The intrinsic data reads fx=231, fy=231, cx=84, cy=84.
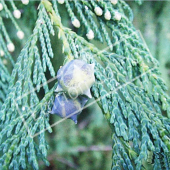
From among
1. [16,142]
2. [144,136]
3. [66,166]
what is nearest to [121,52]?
[144,136]

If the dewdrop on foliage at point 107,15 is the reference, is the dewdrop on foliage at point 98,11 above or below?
above

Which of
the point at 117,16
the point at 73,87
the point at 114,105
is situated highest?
the point at 117,16

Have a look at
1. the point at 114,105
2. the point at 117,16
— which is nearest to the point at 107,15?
the point at 117,16

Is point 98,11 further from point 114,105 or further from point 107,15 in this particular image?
point 114,105

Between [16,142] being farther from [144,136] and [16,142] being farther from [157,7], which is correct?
[157,7]

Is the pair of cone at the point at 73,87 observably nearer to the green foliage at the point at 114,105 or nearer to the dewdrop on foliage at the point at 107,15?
the green foliage at the point at 114,105

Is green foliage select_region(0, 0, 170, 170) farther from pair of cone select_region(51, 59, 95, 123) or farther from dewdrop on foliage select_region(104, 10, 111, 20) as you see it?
pair of cone select_region(51, 59, 95, 123)

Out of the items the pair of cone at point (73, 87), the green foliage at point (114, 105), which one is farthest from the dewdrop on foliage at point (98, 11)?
the pair of cone at point (73, 87)

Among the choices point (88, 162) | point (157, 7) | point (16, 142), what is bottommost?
point (88, 162)
